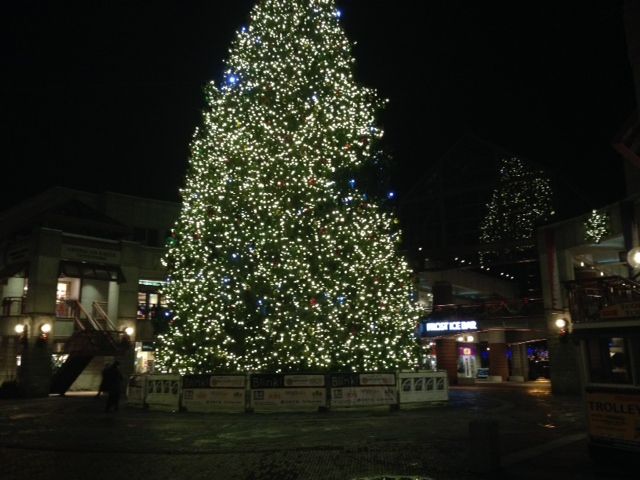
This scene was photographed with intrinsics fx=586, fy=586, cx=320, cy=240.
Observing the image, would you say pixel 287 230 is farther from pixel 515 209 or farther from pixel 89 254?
pixel 515 209

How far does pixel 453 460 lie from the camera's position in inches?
380

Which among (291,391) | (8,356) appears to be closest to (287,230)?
(291,391)

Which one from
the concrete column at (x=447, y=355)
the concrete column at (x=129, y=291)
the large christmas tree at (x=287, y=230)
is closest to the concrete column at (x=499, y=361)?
the concrete column at (x=447, y=355)

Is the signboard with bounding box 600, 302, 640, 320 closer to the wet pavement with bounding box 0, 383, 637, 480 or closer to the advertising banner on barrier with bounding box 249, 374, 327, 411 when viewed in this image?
the wet pavement with bounding box 0, 383, 637, 480

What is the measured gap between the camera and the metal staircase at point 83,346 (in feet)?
94.1

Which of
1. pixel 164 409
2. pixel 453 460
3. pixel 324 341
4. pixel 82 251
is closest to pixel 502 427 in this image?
pixel 453 460

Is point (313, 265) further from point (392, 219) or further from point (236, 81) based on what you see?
point (236, 81)

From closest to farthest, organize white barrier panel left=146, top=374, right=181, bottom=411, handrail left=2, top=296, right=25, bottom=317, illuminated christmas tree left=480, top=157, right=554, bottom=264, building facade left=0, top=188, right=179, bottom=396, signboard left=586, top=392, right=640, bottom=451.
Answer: signboard left=586, top=392, right=640, bottom=451, white barrier panel left=146, top=374, right=181, bottom=411, building facade left=0, top=188, right=179, bottom=396, handrail left=2, top=296, right=25, bottom=317, illuminated christmas tree left=480, top=157, right=554, bottom=264

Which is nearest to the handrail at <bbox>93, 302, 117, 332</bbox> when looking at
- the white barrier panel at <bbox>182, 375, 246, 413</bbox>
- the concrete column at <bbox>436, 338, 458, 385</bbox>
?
the white barrier panel at <bbox>182, 375, 246, 413</bbox>

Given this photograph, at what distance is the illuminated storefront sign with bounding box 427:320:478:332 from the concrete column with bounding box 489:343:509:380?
24.6 ft

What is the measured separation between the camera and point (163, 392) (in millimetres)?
19500

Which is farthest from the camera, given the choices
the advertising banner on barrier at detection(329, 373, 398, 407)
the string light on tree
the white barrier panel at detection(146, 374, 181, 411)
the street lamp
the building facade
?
the building facade

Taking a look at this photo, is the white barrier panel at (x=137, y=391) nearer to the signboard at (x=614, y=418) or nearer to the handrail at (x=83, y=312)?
the handrail at (x=83, y=312)

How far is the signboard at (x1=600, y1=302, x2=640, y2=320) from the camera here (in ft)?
30.0
